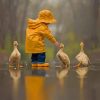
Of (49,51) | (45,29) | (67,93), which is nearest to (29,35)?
(45,29)

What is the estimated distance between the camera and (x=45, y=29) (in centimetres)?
181

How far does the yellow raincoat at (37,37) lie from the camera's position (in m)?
1.79

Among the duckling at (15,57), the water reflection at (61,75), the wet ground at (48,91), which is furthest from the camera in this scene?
the duckling at (15,57)

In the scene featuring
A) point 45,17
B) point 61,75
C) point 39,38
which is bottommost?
point 61,75

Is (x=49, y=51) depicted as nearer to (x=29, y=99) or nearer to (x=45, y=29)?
(x=45, y=29)

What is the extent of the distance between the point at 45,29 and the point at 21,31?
1.91 feet

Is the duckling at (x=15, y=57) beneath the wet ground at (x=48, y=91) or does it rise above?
above

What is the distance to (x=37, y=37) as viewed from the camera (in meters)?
1.80

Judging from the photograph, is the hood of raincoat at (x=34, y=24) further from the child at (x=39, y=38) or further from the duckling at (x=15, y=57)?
the duckling at (x=15, y=57)

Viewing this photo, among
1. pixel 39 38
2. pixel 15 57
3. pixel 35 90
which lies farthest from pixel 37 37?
pixel 35 90

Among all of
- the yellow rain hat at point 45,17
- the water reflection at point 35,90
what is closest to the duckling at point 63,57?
the yellow rain hat at point 45,17

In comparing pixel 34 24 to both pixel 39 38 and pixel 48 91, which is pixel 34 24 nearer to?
pixel 39 38

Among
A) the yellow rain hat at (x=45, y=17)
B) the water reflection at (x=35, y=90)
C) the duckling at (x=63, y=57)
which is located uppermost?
the yellow rain hat at (x=45, y=17)

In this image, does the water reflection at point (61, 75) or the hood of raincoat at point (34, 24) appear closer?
the water reflection at point (61, 75)
